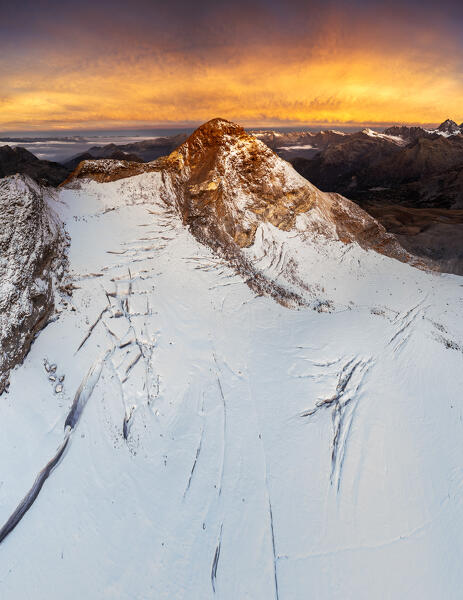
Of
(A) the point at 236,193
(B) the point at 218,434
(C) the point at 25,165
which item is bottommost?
(B) the point at 218,434

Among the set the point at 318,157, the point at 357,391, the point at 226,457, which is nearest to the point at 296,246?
the point at 357,391

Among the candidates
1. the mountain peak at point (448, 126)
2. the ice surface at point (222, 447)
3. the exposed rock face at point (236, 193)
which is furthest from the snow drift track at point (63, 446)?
the mountain peak at point (448, 126)

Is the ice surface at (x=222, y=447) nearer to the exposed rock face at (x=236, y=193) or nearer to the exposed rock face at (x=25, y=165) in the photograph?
the exposed rock face at (x=236, y=193)

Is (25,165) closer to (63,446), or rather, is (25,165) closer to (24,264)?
(24,264)

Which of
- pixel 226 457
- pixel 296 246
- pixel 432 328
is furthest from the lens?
pixel 296 246

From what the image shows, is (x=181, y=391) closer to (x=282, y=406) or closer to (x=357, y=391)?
(x=282, y=406)

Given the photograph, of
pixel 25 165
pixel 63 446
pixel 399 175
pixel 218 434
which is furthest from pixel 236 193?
pixel 399 175
